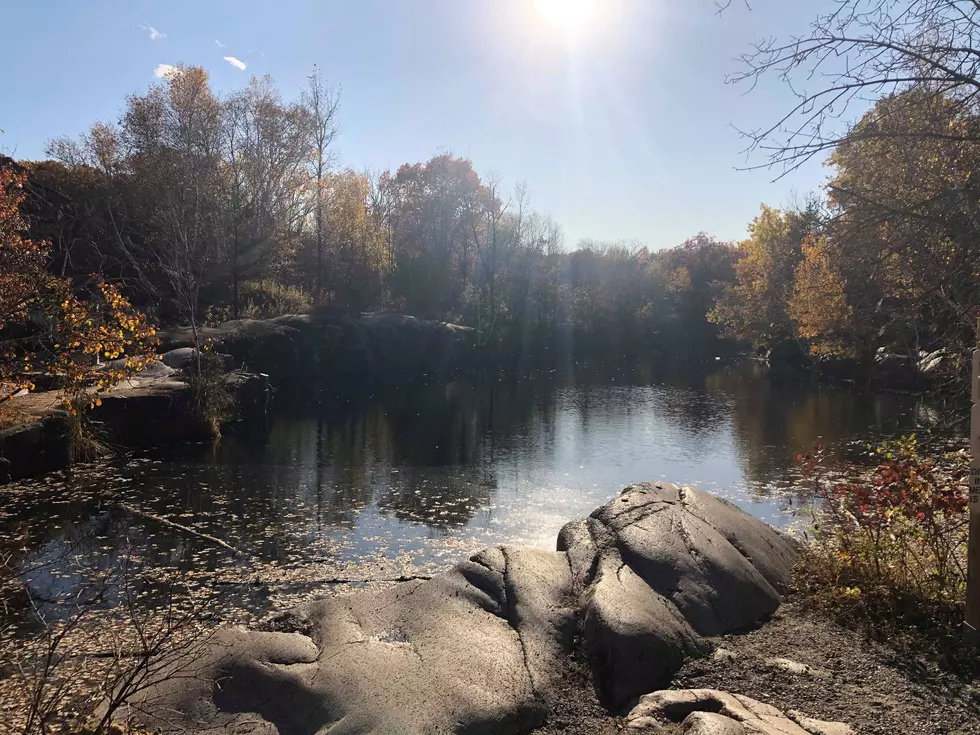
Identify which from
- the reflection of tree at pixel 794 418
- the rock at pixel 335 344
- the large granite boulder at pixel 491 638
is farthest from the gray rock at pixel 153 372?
the reflection of tree at pixel 794 418

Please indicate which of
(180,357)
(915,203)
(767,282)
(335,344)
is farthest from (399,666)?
(767,282)

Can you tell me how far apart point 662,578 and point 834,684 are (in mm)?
1803

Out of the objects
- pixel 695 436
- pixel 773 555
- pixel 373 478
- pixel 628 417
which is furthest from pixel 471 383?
pixel 773 555

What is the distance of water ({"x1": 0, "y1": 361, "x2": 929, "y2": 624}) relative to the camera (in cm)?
891

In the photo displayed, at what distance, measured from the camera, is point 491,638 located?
5.21 meters

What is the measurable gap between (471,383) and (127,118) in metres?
21.7

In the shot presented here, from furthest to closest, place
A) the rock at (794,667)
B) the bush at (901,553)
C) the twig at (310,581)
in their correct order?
the twig at (310,581)
the bush at (901,553)
the rock at (794,667)

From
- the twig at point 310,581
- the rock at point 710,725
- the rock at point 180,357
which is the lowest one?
the twig at point 310,581

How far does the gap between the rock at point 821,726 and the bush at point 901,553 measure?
168 cm

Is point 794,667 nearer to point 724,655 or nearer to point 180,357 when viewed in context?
point 724,655

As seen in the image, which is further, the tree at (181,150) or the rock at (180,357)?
the tree at (181,150)

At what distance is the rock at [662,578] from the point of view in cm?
501

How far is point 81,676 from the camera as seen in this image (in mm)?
5129

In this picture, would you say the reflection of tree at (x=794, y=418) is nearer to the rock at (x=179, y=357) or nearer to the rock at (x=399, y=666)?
the rock at (x=399, y=666)
